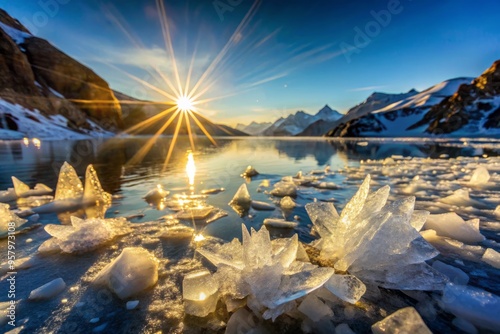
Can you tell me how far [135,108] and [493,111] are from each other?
184298 mm

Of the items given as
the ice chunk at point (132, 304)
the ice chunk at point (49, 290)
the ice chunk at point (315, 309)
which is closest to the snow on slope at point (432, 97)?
the ice chunk at point (315, 309)

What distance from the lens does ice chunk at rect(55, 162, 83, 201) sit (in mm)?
5414

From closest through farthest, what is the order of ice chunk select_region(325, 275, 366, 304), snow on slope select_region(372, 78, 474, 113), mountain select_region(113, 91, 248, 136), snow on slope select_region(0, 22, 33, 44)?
ice chunk select_region(325, 275, 366, 304), snow on slope select_region(0, 22, 33, 44), mountain select_region(113, 91, 248, 136), snow on slope select_region(372, 78, 474, 113)

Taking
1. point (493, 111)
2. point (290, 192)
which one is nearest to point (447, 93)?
point (493, 111)

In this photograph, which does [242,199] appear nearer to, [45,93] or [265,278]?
[265,278]

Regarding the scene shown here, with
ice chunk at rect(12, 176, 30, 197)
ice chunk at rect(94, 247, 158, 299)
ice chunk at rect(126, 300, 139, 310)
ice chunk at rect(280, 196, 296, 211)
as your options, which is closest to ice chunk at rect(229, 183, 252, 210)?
ice chunk at rect(280, 196, 296, 211)

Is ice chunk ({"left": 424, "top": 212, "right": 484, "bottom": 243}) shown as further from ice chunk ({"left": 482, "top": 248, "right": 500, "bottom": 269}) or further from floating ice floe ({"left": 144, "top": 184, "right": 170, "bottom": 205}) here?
floating ice floe ({"left": 144, "top": 184, "right": 170, "bottom": 205})

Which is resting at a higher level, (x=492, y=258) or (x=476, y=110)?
(x=476, y=110)

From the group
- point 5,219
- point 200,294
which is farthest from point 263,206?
point 5,219

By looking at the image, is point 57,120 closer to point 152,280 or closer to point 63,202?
point 63,202

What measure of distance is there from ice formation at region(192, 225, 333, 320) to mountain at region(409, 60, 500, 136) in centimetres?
11047

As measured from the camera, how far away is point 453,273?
2307mm

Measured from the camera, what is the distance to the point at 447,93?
6344 inches

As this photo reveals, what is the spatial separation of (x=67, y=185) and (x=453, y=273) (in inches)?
288
